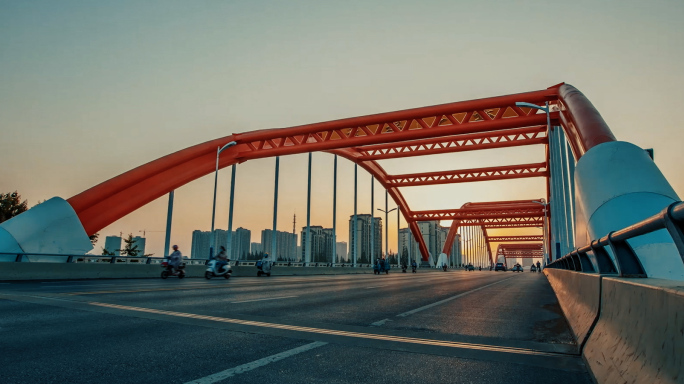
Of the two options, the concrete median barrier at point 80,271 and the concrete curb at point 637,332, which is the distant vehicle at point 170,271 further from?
the concrete curb at point 637,332

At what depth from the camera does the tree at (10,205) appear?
1912 inches

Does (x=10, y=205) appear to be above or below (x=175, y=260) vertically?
above

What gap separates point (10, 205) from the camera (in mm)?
49531

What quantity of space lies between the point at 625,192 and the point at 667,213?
1076 centimetres


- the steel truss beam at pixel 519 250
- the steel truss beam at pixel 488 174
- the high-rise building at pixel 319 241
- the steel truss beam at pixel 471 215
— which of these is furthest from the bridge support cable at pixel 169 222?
the steel truss beam at pixel 519 250

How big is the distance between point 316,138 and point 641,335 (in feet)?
104

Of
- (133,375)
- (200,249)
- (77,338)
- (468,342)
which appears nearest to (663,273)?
(468,342)

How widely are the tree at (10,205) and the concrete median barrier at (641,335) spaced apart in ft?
197

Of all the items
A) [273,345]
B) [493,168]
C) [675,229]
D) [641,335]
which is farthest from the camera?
[493,168]

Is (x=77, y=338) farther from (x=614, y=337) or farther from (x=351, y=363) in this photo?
(x=614, y=337)

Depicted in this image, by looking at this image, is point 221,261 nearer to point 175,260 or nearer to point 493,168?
point 175,260

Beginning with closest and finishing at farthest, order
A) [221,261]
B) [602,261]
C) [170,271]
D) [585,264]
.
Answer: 1. [602,261]
2. [585,264]
3. [170,271]
4. [221,261]

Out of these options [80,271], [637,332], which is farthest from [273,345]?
[80,271]

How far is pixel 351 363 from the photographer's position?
4.10 m
